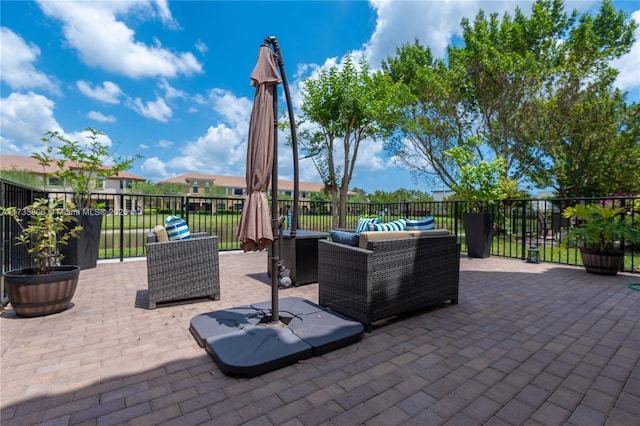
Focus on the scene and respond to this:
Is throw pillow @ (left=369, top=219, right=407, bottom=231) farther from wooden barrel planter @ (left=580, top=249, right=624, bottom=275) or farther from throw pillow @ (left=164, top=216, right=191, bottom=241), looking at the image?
wooden barrel planter @ (left=580, top=249, right=624, bottom=275)

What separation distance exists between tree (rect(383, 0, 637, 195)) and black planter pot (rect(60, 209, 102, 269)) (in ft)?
31.1

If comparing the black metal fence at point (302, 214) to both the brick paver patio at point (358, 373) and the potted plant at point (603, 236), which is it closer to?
the potted plant at point (603, 236)

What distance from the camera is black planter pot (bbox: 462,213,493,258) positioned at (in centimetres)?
644

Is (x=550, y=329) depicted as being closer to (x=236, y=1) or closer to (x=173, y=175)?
(x=236, y=1)

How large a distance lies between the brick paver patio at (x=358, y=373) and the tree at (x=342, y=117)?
6.08 m

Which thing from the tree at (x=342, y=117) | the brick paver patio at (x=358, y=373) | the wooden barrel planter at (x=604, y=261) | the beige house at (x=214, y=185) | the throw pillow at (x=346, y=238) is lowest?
the brick paver patio at (x=358, y=373)

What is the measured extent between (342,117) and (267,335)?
6963mm

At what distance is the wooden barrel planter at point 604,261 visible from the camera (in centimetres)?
464

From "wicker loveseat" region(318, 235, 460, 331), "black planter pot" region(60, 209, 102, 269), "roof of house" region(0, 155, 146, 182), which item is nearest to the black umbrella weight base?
"wicker loveseat" region(318, 235, 460, 331)

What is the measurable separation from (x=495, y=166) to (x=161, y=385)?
7.27 metres

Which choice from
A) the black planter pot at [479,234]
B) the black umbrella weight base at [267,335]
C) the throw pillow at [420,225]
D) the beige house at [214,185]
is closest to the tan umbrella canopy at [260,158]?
the black umbrella weight base at [267,335]

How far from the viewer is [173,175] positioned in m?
63.4

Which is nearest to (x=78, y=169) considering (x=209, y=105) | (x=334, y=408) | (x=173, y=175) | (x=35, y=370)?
(x=35, y=370)

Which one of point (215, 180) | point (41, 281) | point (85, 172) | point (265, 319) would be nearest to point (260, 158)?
point (265, 319)
